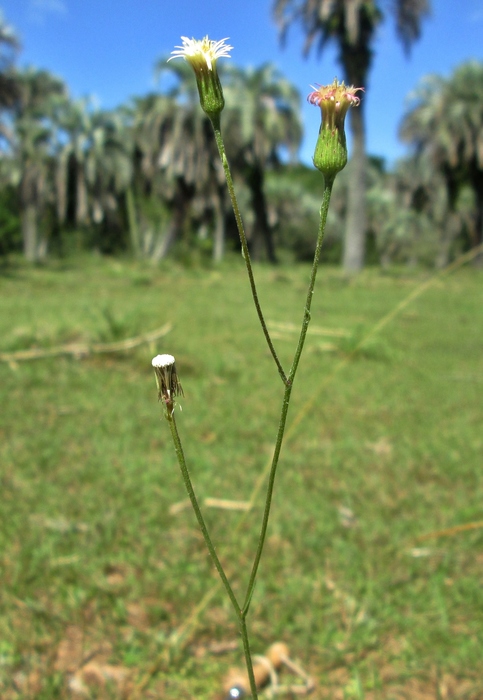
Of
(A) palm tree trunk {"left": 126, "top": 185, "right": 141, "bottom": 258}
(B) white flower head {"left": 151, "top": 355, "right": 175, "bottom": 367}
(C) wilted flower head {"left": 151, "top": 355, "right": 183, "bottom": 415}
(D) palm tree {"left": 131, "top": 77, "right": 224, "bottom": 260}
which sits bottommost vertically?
(C) wilted flower head {"left": 151, "top": 355, "right": 183, "bottom": 415}

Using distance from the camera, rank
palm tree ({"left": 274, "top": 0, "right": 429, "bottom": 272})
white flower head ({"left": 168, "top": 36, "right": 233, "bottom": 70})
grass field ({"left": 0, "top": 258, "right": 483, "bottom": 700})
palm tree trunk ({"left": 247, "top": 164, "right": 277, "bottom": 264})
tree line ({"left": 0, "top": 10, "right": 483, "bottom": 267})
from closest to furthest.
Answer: white flower head ({"left": 168, "top": 36, "right": 233, "bottom": 70})
grass field ({"left": 0, "top": 258, "right": 483, "bottom": 700})
palm tree ({"left": 274, "top": 0, "right": 429, "bottom": 272})
tree line ({"left": 0, "top": 10, "right": 483, "bottom": 267})
palm tree trunk ({"left": 247, "top": 164, "right": 277, "bottom": 264})

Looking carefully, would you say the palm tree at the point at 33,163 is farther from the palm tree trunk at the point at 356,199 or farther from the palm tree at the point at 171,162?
the palm tree trunk at the point at 356,199

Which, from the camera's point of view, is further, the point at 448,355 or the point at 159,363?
the point at 448,355

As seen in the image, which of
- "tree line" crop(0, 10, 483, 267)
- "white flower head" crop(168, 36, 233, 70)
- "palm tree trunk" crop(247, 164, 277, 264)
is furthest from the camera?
"palm tree trunk" crop(247, 164, 277, 264)

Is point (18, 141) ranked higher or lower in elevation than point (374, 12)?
lower

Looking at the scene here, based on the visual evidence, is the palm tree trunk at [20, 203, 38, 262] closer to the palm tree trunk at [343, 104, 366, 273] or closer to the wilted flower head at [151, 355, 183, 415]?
the palm tree trunk at [343, 104, 366, 273]

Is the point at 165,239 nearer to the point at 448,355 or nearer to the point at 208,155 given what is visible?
the point at 208,155

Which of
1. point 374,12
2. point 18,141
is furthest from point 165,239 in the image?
point 374,12

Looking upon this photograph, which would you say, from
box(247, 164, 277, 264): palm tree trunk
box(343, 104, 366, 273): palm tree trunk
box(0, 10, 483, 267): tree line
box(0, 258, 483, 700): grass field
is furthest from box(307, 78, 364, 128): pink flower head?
box(247, 164, 277, 264): palm tree trunk
